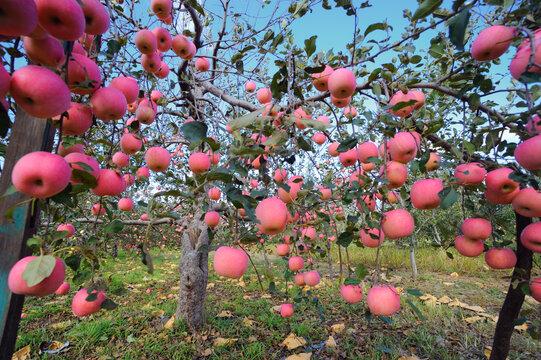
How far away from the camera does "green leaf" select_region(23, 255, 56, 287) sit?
58 centimetres

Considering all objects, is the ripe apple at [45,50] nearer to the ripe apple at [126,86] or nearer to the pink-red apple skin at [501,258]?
the ripe apple at [126,86]

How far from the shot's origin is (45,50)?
69 cm

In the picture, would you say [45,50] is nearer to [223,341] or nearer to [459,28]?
[459,28]

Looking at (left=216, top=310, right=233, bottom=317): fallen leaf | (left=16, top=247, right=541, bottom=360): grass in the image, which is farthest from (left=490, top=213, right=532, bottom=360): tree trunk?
(left=216, top=310, right=233, bottom=317): fallen leaf

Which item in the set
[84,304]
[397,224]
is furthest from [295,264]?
[84,304]

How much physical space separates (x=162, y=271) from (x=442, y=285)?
19.9ft

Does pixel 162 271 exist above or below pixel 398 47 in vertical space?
below

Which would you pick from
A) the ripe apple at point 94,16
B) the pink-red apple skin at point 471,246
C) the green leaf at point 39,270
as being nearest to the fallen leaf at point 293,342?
the pink-red apple skin at point 471,246

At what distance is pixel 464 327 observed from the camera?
3.00m

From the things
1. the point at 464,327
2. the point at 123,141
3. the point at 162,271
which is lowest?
the point at 162,271

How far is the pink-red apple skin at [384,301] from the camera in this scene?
112 cm

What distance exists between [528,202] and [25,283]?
1.90 meters

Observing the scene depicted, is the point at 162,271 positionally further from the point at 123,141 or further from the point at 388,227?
the point at 388,227

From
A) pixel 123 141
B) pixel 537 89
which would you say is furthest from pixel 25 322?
pixel 537 89
